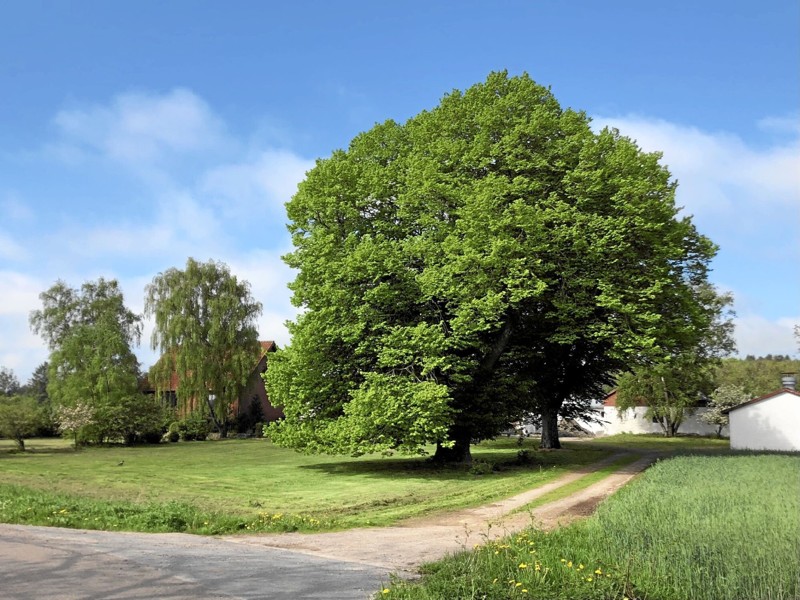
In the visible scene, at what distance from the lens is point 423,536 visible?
42.5 feet

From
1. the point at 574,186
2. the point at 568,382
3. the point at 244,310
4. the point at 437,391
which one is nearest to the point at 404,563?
the point at 437,391

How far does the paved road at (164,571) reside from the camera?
8.10 metres

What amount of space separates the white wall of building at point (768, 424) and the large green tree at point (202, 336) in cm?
4025

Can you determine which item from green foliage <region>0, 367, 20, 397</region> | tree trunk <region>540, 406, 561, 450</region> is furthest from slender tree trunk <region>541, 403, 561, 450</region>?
green foliage <region>0, 367, 20, 397</region>

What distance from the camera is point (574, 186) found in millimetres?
26922

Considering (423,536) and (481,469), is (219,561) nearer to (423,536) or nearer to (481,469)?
(423,536)

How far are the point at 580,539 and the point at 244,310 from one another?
51078 mm

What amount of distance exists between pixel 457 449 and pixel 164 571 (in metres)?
22.2

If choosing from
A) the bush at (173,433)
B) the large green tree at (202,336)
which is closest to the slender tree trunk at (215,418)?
the large green tree at (202,336)

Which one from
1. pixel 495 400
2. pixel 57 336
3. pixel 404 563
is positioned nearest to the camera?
pixel 404 563

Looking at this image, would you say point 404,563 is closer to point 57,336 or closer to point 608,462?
point 608,462

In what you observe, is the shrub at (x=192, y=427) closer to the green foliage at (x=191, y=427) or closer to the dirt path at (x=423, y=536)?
the green foliage at (x=191, y=427)

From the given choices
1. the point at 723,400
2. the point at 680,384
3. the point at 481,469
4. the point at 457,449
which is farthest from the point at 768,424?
the point at 481,469

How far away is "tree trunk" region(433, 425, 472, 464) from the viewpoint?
29984mm
